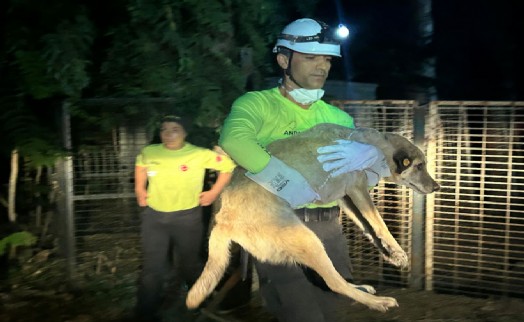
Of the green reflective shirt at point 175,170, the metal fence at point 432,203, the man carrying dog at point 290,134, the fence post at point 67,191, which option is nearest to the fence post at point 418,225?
the metal fence at point 432,203

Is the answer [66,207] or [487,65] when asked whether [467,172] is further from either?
[487,65]

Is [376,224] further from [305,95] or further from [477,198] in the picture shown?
[477,198]

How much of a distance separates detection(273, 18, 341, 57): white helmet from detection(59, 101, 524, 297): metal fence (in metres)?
2.45

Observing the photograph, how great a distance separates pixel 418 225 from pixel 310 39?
3.03 m

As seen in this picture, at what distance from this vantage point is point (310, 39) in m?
3.03

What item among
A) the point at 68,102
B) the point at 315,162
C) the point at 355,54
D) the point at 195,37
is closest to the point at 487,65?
the point at 355,54

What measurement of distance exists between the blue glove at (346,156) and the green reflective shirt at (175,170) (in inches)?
78.4

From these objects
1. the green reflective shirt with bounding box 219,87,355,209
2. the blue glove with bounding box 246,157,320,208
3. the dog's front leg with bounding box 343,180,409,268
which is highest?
the green reflective shirt with bounding box 219,87,355,209

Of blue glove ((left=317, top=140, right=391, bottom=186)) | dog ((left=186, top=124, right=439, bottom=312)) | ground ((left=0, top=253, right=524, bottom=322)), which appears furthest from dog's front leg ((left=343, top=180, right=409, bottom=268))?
ground ((left=0, top=253, right=524, bottom=322))

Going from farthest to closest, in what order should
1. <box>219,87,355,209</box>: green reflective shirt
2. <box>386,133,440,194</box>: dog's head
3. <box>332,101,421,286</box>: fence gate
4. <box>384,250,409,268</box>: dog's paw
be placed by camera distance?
<box>332,101,421,286</box>: fence gate < <box>386,133,440,194</box>: dog's head < <box>384,250,409,268</box>: dog's paw < <box>219,87,355,209</box>: green reflective shirt

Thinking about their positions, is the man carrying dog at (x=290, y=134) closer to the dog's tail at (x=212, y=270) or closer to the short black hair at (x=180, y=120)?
the dog's tail at (x=212, y=270)

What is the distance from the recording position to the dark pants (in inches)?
123

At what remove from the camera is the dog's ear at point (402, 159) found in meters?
3.20

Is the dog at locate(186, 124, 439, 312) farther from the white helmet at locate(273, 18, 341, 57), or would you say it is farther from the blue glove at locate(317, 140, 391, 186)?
the white helmet at locate(273, 18, 341, 57)
